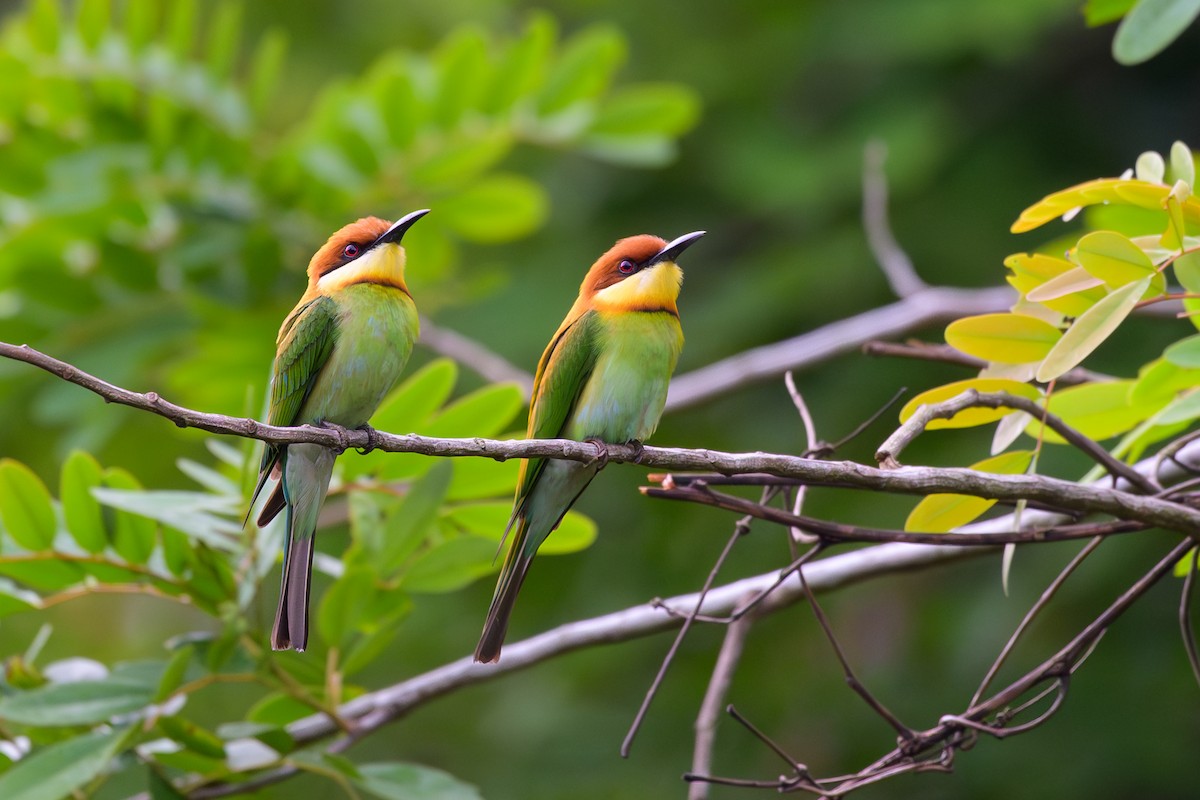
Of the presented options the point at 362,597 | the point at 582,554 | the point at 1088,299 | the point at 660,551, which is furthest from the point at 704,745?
the point at 582,554

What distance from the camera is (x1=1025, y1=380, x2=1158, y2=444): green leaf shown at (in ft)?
8.32

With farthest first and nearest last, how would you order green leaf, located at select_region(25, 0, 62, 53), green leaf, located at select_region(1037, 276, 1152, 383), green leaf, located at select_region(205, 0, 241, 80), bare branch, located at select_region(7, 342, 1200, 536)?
green leaf, located at select_region(205, 0, 241, 80)
green leaf, located at select_region(25, 0, 62, 53)
green leaf, located at select_region(1037, 276, 1152, 383)
bare branch, located at select_region(7, 342, 1200, 536)

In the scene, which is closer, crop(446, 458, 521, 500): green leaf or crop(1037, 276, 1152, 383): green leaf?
crop(1037, 276, 1152, 383): green leaf

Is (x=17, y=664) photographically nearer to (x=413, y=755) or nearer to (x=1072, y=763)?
(x=413, y=755)

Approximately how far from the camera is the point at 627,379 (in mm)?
2805

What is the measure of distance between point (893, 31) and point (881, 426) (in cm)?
152

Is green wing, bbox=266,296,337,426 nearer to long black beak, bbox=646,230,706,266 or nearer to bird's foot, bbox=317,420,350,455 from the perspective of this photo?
bird's foot, bbox=317,420,350,455

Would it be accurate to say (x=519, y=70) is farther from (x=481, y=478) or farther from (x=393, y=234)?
(x=481, y=478)

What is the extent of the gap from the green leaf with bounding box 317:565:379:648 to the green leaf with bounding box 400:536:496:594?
0.09 m

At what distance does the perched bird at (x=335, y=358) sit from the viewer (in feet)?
8.78

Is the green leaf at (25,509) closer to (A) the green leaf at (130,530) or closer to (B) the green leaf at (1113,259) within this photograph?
(A) the green leaf at (130,530)

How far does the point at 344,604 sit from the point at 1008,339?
149 centimetres

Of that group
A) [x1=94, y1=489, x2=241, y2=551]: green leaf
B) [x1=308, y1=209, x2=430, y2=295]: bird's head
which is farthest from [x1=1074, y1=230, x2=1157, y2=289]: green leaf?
[x1=94, y1=489, x2=241, y2=551]: green leaf

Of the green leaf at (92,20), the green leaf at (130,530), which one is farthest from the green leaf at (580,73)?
the green leaf at (130,530)
